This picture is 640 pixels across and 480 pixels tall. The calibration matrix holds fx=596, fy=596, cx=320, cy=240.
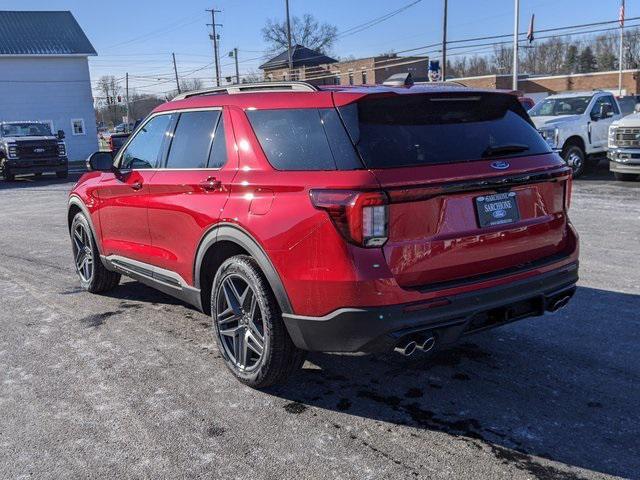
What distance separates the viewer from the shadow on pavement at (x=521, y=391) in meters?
3.03

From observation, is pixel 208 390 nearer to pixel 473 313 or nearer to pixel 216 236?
pixel 216 236

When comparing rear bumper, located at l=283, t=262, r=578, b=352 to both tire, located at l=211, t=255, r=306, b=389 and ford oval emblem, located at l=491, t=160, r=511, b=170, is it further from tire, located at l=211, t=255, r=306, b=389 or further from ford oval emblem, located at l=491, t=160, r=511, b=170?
ford oval emblem, located at l=491, t=160, r=511, b=170

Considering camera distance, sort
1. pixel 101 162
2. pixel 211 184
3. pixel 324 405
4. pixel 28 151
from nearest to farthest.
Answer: pixel 324 405
pixel 211 184
pixel 101 162
pixel 28 151

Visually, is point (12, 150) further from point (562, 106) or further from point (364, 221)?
point (364, 221)

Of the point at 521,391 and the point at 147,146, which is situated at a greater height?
the point at 147,146

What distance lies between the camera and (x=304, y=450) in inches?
121

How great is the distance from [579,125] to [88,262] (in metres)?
12.7

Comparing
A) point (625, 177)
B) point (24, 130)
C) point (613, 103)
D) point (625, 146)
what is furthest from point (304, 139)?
point (24, 130)

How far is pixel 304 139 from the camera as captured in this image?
3.38 meters

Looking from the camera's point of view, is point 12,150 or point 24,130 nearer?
point 12,150

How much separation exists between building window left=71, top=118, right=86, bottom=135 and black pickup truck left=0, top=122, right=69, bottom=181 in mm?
15609

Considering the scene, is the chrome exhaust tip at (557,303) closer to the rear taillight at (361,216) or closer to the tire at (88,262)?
the rear taillight at (361,216)

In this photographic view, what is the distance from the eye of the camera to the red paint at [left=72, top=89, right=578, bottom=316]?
3004 mm

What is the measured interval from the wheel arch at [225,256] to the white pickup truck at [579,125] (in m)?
12.4
